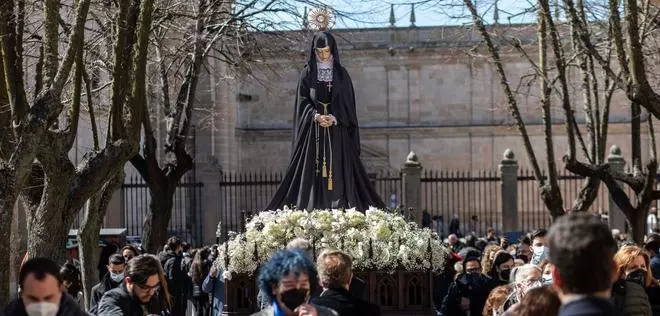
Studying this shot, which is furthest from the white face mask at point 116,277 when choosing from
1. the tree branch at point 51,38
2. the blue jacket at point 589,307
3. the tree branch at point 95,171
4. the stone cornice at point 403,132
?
the stone cornice at point 403,132

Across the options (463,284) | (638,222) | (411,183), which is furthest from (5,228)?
(411,183)

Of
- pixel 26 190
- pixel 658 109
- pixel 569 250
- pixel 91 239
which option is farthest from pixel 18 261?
pixel 569 250

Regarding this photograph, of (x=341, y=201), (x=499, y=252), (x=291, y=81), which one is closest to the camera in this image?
(x=499, y=252)

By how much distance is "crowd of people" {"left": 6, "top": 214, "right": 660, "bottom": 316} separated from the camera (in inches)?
184

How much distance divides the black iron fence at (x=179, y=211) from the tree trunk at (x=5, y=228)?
786 inches

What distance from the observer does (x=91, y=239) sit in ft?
55.9

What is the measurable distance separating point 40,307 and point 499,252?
6494mm

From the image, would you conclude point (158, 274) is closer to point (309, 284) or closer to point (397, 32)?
point (309, 284)

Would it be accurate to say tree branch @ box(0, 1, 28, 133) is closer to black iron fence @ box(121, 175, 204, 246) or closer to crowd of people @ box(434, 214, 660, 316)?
crowd of people @ box(434, 214, 660, 316)

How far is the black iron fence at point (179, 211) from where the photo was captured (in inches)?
1310

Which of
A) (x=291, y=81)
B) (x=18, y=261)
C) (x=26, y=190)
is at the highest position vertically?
(x=291, y=81)

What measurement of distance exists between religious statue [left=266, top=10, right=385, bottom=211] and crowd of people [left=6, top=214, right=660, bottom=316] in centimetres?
192

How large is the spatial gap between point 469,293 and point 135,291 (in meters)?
4.87

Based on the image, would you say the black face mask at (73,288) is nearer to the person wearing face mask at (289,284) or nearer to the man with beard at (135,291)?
the man with beard at (135,291)
